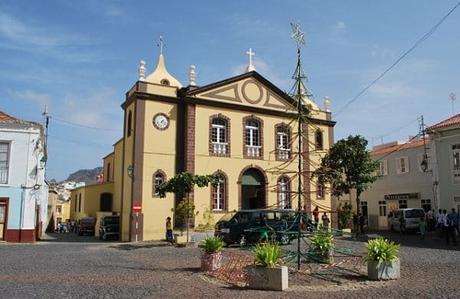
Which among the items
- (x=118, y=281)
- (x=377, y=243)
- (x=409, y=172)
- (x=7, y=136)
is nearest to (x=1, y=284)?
(x=118, y=281)

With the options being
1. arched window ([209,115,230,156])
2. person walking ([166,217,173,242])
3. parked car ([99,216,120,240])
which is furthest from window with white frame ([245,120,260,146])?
parked car ([99,216,120,240])

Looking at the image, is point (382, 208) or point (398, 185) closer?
point (398, 185)

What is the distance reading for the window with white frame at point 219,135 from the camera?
94.5ft

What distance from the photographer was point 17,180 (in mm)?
24422

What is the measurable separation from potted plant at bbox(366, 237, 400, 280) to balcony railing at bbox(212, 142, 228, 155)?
17.8 m

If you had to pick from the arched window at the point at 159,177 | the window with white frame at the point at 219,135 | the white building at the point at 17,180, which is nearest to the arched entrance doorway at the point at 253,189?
the window with white frame at the point at 219,135

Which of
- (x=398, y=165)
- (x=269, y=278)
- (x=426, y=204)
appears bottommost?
(x=269, y=278)

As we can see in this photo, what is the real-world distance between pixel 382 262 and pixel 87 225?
28.0 metres

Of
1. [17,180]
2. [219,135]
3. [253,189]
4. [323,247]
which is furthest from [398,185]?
[17,180]

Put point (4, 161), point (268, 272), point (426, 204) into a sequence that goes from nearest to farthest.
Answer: point (268, 272) → point (4, 161) → point (426, 204)

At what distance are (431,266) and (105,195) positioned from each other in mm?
25704

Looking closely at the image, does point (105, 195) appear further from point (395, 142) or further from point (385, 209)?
point (395, 142)

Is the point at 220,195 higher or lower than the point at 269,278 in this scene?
higher

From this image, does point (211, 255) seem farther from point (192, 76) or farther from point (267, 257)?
point (192, 76)
